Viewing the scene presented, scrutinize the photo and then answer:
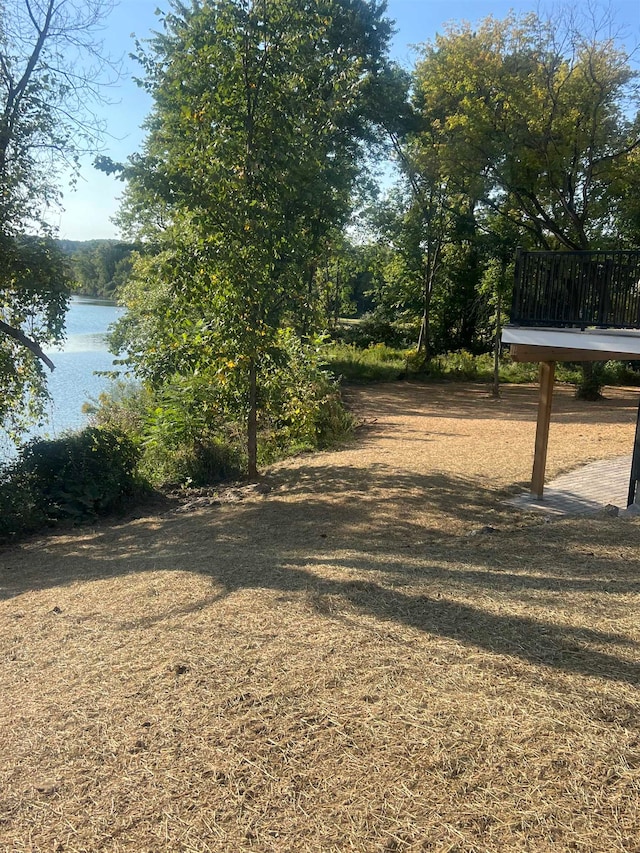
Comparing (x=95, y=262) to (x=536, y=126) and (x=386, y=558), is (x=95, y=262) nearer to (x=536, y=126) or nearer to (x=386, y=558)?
(x=386, y=558)

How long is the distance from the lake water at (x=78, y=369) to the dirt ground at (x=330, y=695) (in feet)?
19.1

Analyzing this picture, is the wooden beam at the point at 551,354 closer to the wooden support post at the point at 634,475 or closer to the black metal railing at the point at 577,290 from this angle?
the black metal railing at the point at 577,290

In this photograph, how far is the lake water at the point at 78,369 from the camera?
12.1 metres

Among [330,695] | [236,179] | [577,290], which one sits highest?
[236,179]

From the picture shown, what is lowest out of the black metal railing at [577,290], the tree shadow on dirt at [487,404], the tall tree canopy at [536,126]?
the tree shadow on dirt at [487,404]

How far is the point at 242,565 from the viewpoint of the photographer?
5.62 meters

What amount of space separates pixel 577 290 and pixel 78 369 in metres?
14.9

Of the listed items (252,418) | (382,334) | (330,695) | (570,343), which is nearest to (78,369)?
(252,418)

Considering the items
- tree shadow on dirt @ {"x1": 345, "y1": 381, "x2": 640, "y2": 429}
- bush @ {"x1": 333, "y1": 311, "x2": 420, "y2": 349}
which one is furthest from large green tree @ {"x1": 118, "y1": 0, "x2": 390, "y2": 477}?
bush @ {"x1": 333, "y1": 311, "x2": 420, "y2": 349}

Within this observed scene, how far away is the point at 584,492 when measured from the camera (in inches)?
329

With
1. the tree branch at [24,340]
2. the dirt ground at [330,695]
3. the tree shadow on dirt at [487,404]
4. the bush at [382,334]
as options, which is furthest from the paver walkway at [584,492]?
the bush at [382,334]

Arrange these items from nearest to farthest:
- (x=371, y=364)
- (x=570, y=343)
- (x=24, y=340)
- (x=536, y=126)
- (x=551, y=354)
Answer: (x=570, y=343) → (x=551, y=354) → (x=24, y=340) → (x=536, y=126) → (x=371, y=364)

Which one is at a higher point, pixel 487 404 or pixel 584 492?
pixel 584 492

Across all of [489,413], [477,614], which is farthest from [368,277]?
[477,614]
